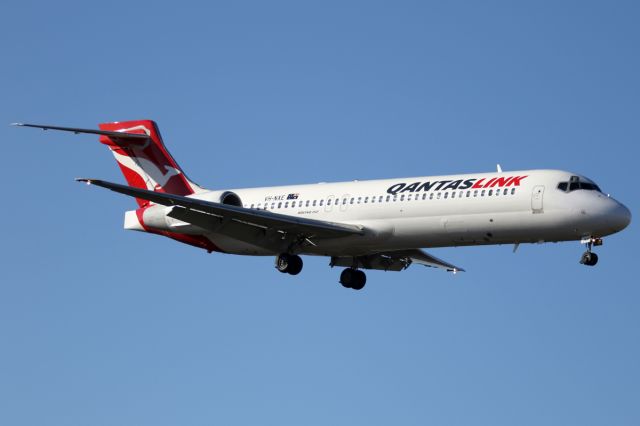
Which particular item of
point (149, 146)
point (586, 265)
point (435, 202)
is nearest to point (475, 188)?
point (435, 202)

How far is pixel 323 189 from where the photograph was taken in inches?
1777

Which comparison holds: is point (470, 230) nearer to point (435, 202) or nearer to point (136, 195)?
point (435, 202)

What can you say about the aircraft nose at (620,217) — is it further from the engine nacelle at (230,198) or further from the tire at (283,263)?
the engine nacelle at (230,198)

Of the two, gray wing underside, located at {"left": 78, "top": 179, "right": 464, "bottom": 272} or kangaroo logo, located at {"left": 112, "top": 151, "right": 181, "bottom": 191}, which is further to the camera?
kangaroo logo, located at {"left": 112, "top": 151, "right": 181, "bottom": 191}

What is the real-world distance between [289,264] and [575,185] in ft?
31.3

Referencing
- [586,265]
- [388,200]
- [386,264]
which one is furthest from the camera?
[386,264]

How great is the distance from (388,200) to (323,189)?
120 inches

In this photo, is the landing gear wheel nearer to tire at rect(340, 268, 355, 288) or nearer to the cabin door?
the cabin door

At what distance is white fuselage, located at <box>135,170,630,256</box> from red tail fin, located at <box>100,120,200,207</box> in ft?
12.4

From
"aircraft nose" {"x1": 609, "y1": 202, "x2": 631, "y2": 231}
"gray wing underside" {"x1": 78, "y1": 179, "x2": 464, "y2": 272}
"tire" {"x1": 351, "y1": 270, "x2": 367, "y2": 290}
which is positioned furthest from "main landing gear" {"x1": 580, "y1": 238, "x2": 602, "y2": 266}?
"tire" {"x1": 351, "y1": 270, "x2": 367, "y2": 290}

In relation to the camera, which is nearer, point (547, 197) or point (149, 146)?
point (547, 197)

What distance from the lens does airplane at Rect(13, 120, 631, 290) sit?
133ft

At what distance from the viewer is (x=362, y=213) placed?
43.4 m

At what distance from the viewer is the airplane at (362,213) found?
4059 centimetres
